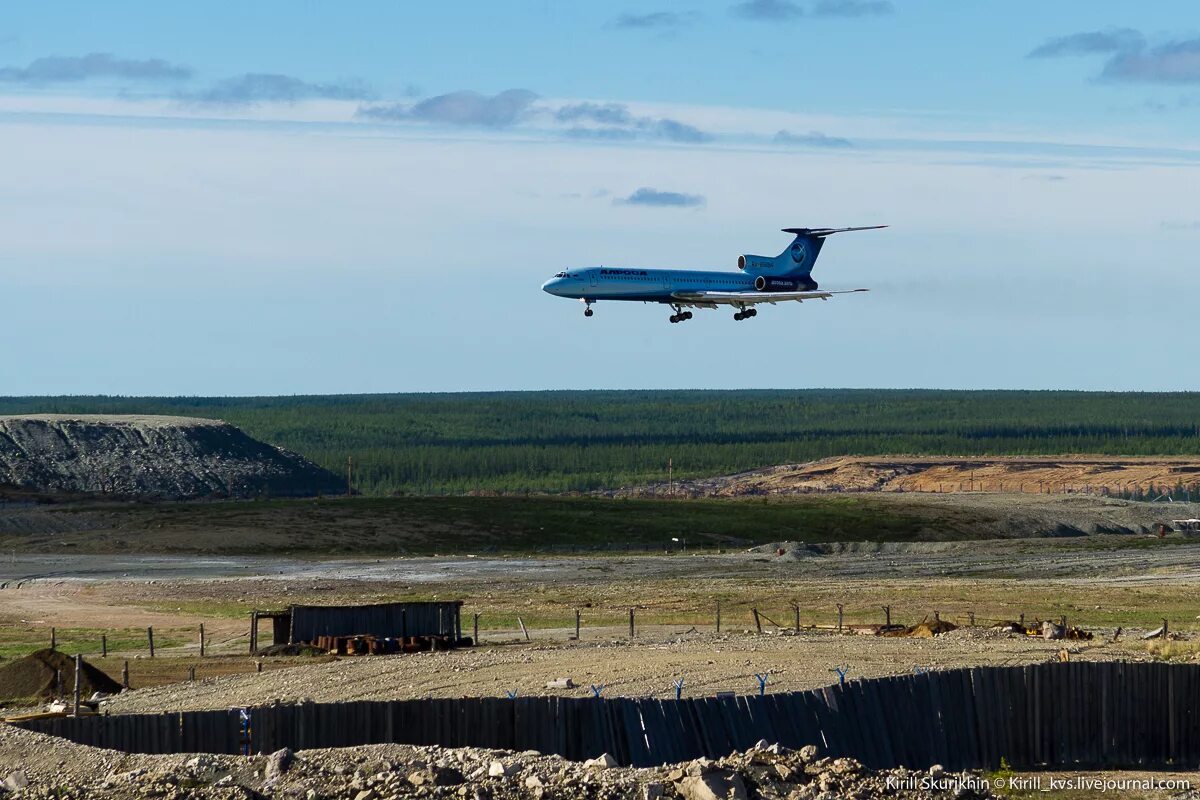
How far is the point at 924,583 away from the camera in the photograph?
255ft

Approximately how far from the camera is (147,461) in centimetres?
15338

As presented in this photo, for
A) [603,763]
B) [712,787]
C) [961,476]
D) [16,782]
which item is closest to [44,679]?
[16,782]

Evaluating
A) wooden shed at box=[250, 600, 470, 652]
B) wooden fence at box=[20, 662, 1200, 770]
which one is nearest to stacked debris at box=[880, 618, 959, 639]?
wooden shed at box=[250, 600, 470, 652]

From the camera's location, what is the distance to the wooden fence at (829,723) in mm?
24984

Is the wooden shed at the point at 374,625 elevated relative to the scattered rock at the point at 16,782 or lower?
lower

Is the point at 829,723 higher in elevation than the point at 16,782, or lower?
lower

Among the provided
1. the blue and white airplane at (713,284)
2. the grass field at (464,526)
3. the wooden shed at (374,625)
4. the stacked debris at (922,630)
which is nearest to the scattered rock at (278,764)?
the wooden shed at (374,625)

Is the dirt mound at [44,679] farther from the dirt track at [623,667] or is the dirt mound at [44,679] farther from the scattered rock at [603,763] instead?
the scattered rock at [603,763]

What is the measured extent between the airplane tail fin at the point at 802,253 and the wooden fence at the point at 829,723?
68.7m

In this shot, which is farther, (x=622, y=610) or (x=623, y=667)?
(x=622, y=610)

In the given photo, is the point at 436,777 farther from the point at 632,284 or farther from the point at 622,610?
the point at 632,284

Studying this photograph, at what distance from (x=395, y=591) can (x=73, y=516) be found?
43.8 meters

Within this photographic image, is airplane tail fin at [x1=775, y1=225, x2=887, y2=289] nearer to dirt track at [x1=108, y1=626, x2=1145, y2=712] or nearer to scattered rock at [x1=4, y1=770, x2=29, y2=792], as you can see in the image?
dirt track at [x1=108, y1=626, x2=1145, y2=712]

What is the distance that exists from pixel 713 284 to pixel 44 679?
53.9 meters
